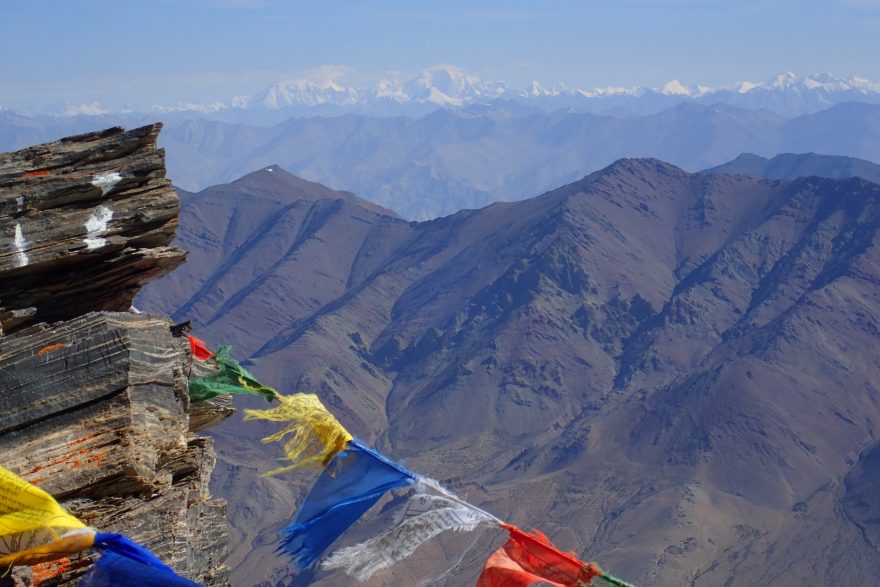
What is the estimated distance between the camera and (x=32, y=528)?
5.38 meters

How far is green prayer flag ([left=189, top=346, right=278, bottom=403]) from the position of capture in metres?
9.71

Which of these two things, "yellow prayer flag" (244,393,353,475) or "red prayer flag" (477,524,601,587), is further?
"yellow prayer flag" (244,393,353,475)

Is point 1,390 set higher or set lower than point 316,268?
higher

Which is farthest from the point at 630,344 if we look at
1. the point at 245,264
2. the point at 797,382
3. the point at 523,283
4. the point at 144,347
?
the point at 144,347

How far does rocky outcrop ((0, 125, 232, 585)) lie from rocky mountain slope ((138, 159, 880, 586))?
166 ft

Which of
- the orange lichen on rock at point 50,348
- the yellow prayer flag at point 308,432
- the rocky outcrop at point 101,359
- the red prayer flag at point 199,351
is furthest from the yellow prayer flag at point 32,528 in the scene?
the red prayer flag at point 199,351

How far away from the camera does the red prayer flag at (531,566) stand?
290 inches

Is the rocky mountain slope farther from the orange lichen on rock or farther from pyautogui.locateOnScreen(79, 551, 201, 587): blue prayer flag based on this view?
pyautogui.locateOnScreen(79, 551, 201, 587): blue prayer flag

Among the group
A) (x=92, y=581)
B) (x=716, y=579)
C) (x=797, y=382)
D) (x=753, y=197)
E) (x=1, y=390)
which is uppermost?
(x=1, y=390)

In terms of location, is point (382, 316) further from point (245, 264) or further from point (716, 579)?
point (716, 579)

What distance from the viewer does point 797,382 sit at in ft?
287

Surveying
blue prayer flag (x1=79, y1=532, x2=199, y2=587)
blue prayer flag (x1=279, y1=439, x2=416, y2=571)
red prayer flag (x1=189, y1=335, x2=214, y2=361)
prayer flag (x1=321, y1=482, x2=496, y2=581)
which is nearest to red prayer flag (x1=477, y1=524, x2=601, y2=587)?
prayer flag (x1=321, y1=482, x2=496, y2=581)

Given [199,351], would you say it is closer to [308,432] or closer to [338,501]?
[308,432]

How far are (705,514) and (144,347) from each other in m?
68.9
